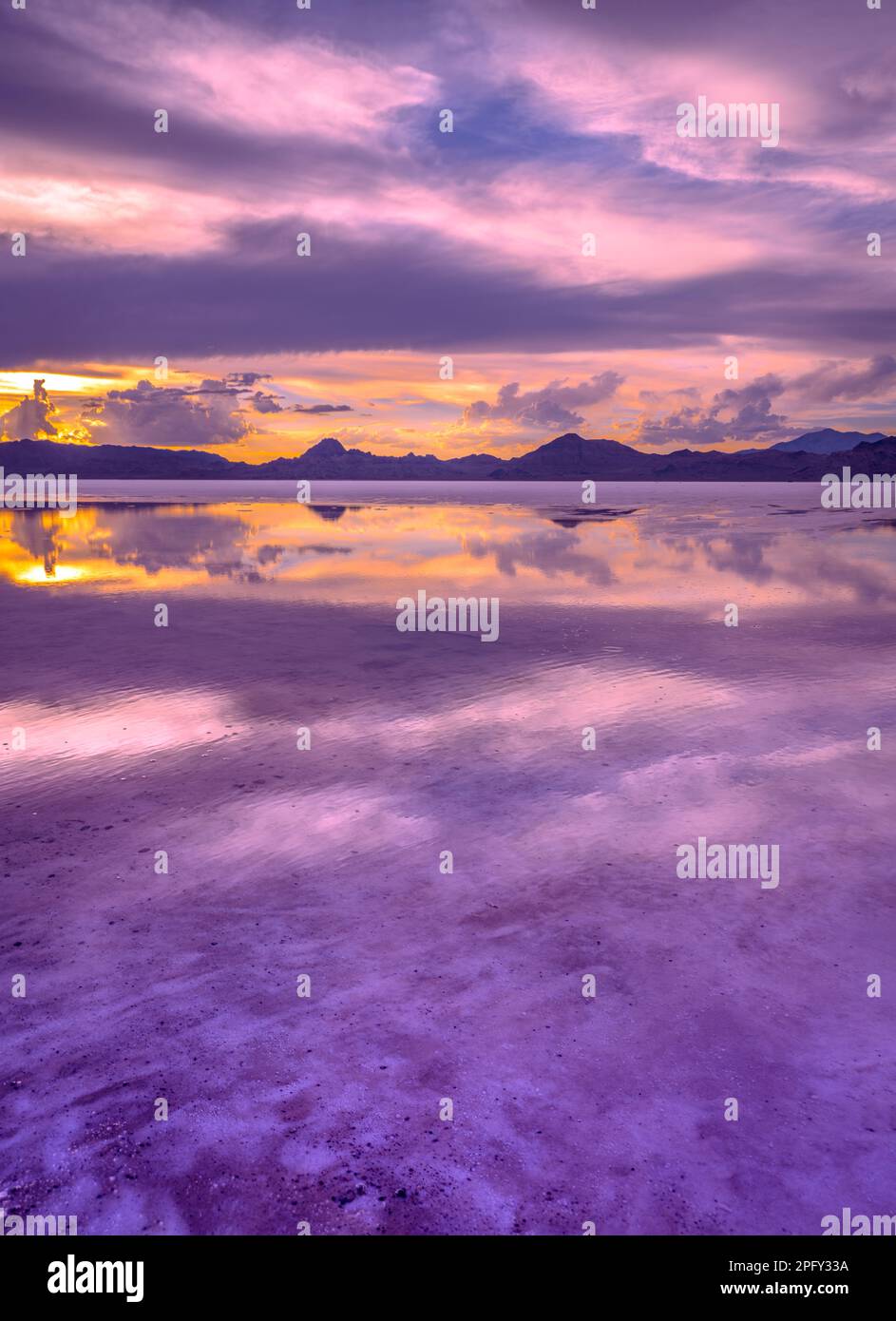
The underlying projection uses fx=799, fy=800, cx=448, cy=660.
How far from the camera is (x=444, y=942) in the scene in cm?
709

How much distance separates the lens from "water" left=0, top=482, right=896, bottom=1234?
15.8 ft

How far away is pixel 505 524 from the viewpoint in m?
56.8

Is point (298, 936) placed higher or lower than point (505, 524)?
lower

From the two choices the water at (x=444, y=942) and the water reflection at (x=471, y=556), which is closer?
the water at (x=444, y=942)

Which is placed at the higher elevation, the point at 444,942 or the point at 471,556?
the point at 471,556

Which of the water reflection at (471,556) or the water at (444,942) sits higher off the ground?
the water reflection at (471,556)

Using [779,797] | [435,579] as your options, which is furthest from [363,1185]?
[435,579]

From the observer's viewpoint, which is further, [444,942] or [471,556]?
[471,556]

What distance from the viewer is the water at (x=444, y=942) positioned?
480 cm

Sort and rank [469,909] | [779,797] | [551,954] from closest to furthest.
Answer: [551,954] → [469,909] → [779,797]
